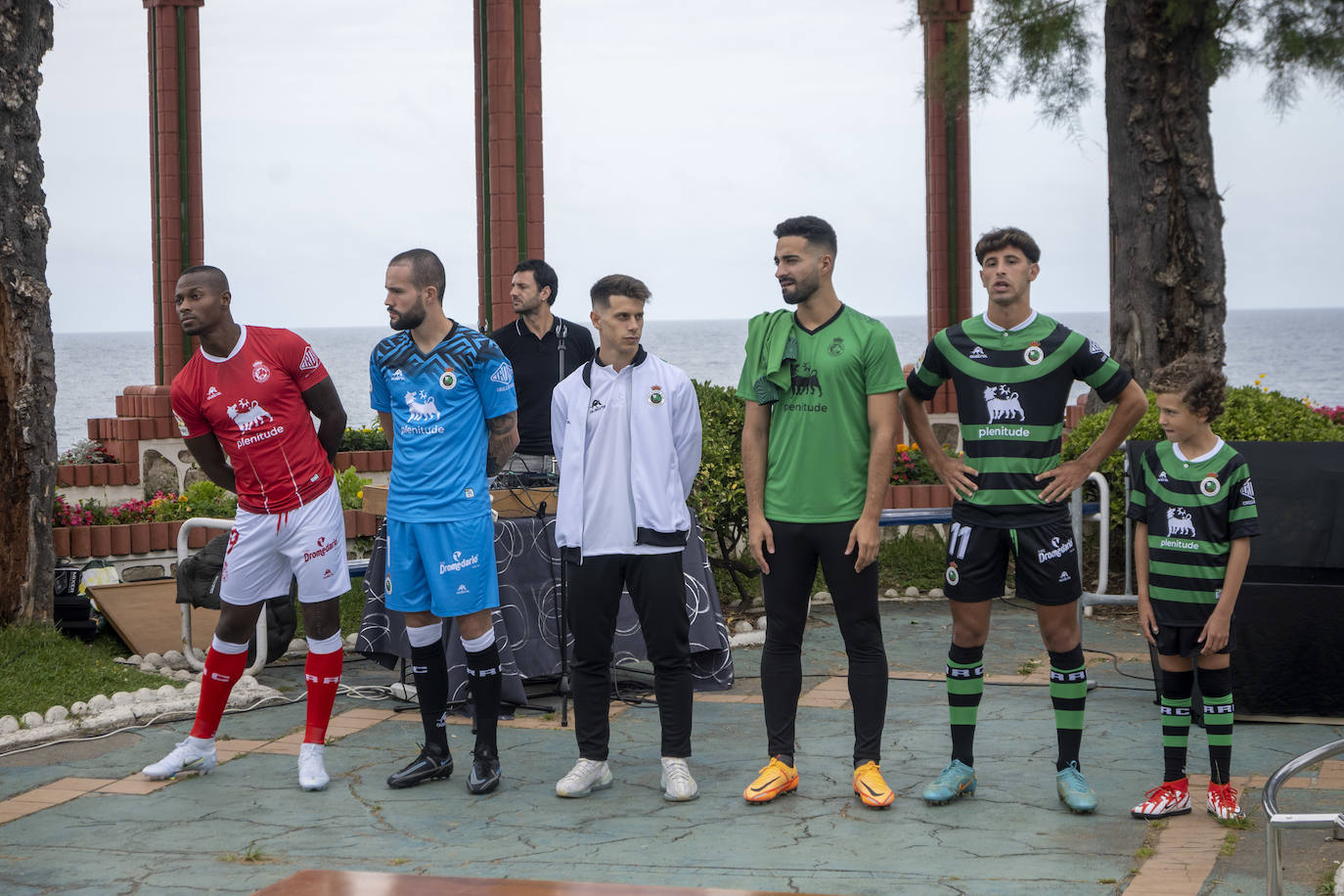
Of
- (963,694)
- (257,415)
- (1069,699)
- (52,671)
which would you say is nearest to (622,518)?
(963,694)

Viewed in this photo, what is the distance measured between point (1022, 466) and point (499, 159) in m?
8.11

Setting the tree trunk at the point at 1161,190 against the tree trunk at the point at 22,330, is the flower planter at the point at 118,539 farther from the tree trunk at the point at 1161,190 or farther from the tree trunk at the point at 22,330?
the tree trunk at the point at 1161,190

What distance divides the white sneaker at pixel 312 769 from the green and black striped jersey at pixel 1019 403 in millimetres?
2554

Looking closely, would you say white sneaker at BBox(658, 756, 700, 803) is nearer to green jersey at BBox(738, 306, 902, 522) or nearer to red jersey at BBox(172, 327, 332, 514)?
green jersey at BBox(738, 306, 902, 522)

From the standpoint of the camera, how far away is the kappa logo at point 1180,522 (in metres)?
4.65

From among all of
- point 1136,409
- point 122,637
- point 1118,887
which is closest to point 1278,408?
point 1136,409

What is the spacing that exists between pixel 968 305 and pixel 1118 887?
431 inches

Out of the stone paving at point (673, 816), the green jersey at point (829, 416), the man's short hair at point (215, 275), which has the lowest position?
the stone paving at point (673, 816)

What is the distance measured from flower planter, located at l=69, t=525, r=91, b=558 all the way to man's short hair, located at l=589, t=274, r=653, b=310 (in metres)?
4.64

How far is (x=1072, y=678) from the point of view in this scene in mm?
4801

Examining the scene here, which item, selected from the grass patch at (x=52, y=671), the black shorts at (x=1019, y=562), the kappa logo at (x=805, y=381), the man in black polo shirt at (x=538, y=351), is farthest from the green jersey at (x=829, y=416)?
the grass patch at (x=52, y=671)

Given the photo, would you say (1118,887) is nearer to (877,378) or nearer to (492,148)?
(877,378)

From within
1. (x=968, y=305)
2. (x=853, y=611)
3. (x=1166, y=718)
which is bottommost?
(x=1166, y=718)

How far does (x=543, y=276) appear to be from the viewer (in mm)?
7059
